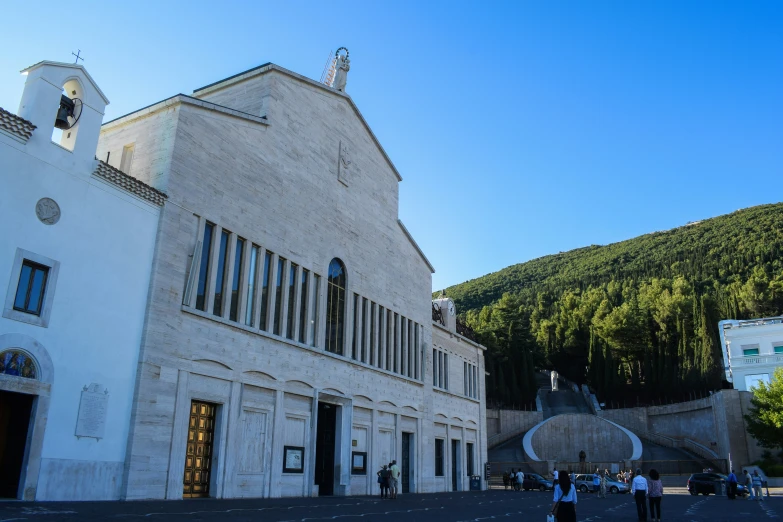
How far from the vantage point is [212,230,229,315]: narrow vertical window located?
2089 cm

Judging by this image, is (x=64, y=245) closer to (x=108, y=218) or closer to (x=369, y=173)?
(x=108, y=218)

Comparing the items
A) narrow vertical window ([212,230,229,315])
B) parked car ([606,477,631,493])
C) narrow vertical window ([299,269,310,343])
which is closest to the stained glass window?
narrow vertical window ([212,230,229,315])

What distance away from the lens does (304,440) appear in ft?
78.4

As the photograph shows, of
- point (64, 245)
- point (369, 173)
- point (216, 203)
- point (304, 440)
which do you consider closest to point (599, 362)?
point (369, 173)

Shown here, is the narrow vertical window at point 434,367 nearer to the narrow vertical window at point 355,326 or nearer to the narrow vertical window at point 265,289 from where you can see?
the narrow vertical window at point 355,326

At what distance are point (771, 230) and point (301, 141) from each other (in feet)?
A: 447

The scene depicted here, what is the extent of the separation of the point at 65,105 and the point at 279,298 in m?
10.1

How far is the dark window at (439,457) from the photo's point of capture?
115 feet

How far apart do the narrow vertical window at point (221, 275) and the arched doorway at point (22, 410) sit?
6349mm

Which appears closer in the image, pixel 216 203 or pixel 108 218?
pixel 108 218

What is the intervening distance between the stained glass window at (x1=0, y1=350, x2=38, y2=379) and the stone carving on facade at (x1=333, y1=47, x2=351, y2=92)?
20.7 m

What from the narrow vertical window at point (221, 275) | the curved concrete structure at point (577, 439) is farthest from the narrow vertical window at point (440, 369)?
the curved concrete structure at point (577, 439)

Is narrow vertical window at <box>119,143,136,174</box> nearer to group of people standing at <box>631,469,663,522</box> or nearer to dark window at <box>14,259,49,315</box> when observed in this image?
dark window at <box>14,259,49,315</box>

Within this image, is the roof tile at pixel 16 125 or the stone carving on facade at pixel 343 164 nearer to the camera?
Result: the roof tile at pixel 16 125
